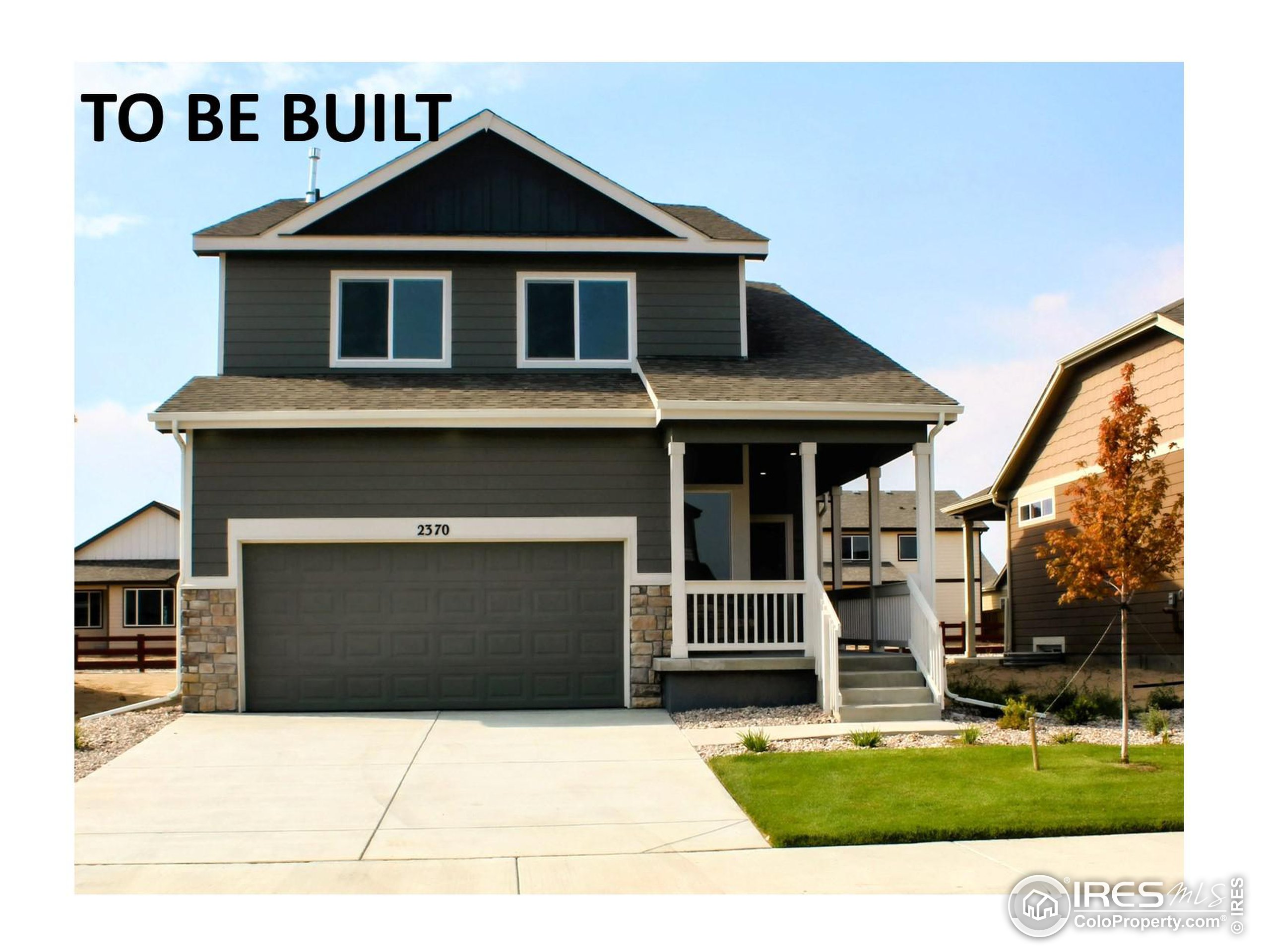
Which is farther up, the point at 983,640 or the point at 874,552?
the point at 874,552

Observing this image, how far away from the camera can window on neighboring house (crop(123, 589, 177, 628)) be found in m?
Answer: 34.1

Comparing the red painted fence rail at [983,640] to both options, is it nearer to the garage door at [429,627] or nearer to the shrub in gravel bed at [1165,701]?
the shrub in gravel bed at [1165,701]

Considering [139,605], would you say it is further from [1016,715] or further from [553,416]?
[1016,715]

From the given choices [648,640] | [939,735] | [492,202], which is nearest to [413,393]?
[492,202]

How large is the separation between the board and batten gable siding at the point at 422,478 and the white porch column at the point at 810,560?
1580 mm

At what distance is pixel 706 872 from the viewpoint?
7.18m

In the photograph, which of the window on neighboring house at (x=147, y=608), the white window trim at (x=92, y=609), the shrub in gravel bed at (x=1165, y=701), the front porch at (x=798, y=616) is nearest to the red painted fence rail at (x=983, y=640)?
the front porch at (x=798, y=616)

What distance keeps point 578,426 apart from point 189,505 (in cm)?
449

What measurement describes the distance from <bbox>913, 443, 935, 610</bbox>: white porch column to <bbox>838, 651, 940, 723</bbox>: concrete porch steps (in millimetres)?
878

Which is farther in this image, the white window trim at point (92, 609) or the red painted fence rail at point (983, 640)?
the white window trim at point (92, 609)

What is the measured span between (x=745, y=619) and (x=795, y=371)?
3.17 meters

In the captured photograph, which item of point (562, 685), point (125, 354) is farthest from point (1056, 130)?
point (125, 354)

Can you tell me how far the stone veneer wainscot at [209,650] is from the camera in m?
→ 13.3

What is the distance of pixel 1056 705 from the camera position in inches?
517
